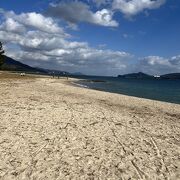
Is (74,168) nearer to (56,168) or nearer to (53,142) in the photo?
(56,168)

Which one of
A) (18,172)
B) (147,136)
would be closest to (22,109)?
(147,136)

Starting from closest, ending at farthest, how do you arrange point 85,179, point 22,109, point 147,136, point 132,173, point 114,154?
point 85,179 < point 132,173 < point 114,154 < point 147,136 < point 22,109

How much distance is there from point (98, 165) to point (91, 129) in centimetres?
445

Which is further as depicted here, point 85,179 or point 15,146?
point 15,146

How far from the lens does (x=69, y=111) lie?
17875mm

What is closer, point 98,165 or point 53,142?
point 98,165

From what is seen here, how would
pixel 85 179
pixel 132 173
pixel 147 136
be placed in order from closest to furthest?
1. pixel 85 179
2. pixel 132 173
3. pixel 147 136

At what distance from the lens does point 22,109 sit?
17.1 metres

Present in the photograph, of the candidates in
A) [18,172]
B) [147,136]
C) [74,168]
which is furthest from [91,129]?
[18,172]

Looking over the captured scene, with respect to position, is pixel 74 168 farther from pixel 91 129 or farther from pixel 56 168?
pixel 91 129

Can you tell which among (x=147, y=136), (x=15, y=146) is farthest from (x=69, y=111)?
(x=15, y=146)

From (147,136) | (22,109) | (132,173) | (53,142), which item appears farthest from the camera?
→ (22,109)

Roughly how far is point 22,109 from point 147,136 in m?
8.47

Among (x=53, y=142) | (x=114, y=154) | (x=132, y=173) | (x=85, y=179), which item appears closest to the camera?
(x=85, y=179)
